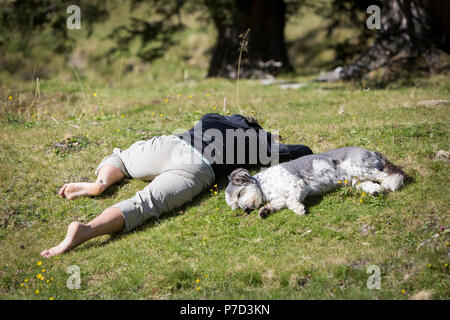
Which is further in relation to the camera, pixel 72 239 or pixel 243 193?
pixel 243 193

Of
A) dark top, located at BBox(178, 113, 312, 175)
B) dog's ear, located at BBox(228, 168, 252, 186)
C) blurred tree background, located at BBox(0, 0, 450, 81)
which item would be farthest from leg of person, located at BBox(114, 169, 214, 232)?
blurred tree background, located at BBox(0, 0, 450, 81)

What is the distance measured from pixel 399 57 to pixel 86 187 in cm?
723

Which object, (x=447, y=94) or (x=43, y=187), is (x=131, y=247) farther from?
(x=447, y=94)

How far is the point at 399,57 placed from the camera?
9.00 meters

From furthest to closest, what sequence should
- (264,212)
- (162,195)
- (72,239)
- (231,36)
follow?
(231,36), (162,195), (264,212), (72,239)

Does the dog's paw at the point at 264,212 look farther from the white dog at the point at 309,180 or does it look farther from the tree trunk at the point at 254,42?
the tree trunk at the point at 254,42

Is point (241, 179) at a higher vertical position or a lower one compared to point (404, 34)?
lower

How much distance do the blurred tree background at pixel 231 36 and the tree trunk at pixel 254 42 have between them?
0.02 meters

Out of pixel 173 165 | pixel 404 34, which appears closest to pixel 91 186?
pixel 173 165

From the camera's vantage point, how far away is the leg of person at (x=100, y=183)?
475cm

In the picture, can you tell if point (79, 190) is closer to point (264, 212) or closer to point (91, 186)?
point (91, 186)

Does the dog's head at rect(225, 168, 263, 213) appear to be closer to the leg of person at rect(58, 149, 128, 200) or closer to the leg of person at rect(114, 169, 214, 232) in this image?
the leg of person at rect(114, 169, 214, 232)

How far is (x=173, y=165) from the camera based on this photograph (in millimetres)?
4449

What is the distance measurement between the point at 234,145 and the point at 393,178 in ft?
5.57
